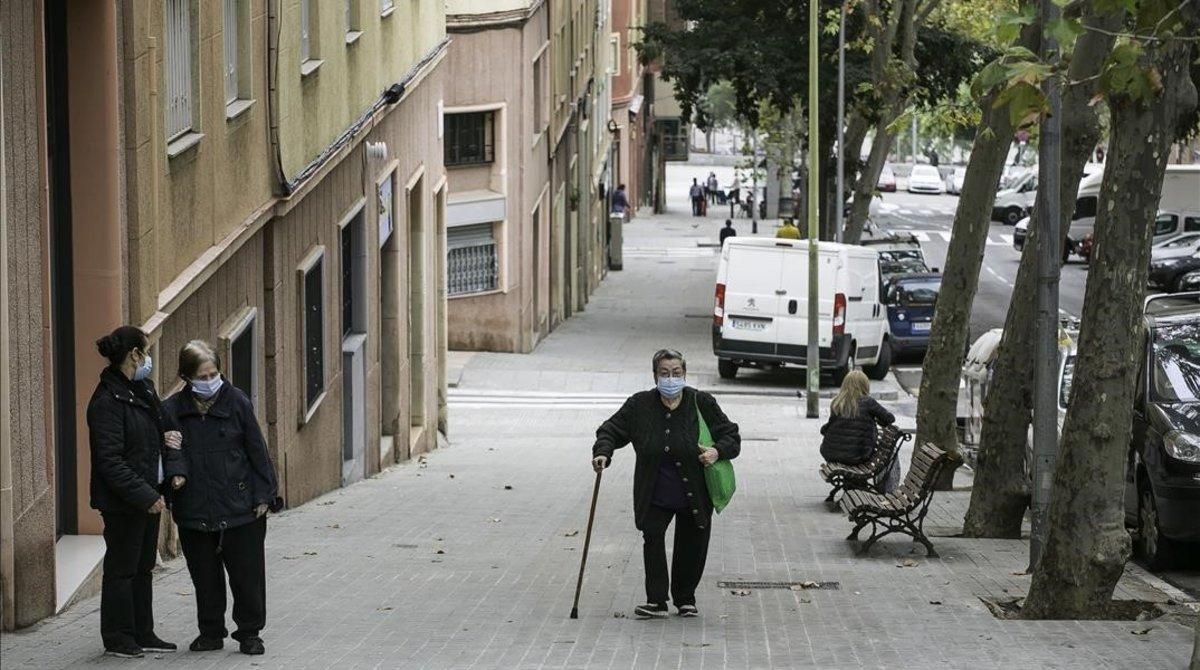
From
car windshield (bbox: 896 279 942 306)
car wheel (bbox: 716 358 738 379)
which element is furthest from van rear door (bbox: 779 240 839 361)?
car windshield (bbox: 896 279 942 306)

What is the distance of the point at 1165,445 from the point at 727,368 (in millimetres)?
20457

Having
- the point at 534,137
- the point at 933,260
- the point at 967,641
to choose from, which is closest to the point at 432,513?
the point at 967,641

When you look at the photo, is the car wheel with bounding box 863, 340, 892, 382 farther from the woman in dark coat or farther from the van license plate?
the woman in dark coat

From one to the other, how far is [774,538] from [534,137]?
936 inches

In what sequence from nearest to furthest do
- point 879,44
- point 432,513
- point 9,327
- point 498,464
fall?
point 9,327 → point 432,513 → point 498,464 → point 879,44

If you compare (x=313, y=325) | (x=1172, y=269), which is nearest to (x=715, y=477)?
(x=313, y=325)

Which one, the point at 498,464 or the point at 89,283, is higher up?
the point at 89,283

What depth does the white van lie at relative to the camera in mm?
32719

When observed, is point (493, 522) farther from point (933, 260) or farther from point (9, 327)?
point (933, 260)

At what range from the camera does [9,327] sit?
9.21m

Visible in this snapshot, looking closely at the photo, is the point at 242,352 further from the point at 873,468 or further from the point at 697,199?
the point at 697,199

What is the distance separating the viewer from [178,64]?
13.2 m

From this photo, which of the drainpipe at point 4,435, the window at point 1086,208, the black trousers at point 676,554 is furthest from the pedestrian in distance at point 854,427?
the window at point 1086,208

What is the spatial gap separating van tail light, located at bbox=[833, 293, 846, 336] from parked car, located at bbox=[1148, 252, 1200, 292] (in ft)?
60.0
